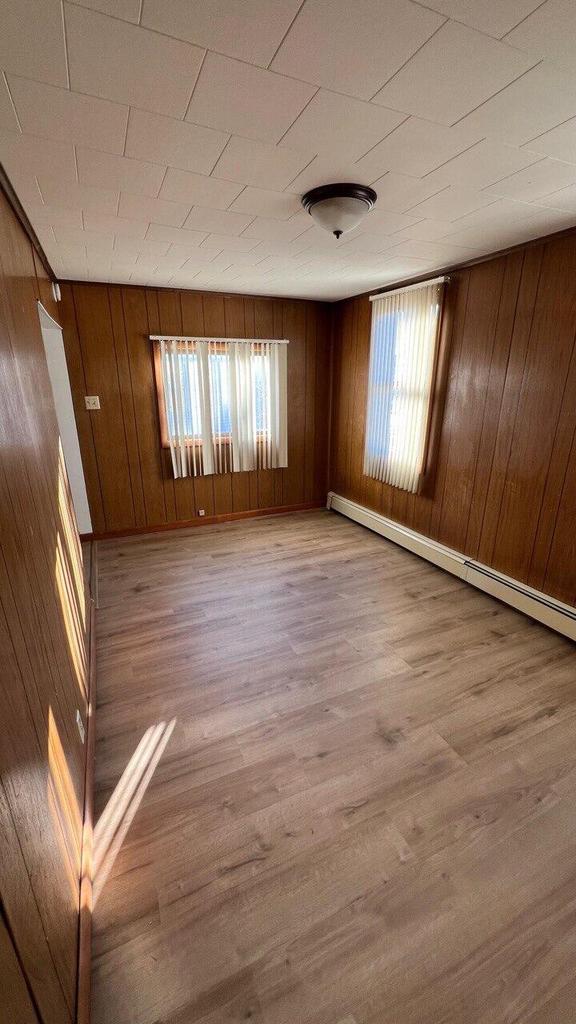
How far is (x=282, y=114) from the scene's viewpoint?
4.24 ft

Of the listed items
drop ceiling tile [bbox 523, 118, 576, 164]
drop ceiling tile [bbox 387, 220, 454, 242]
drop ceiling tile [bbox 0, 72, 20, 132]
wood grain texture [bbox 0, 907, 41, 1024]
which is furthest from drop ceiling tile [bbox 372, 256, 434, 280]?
wood grain texture [bbox 0, 907, 41, 1024]

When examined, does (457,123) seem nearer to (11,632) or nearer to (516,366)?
(516,366)

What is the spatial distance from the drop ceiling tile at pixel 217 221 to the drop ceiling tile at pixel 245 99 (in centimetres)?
70

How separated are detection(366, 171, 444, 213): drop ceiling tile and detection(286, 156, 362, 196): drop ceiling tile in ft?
0.31

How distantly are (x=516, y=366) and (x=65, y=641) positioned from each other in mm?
3007

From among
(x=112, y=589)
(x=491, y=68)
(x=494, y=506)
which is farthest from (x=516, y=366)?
(x=112, y=589)

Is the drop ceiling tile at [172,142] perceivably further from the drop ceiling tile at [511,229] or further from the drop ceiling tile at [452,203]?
the drop ceiling tile at [511,229]

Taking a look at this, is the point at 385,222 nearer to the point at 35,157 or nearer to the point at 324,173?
the point at 324,173

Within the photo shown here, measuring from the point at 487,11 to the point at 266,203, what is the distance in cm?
116

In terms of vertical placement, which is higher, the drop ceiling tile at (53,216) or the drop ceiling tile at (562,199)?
the drop ceiling tile at (562,199)

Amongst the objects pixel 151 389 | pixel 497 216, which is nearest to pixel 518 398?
pixel 497 216

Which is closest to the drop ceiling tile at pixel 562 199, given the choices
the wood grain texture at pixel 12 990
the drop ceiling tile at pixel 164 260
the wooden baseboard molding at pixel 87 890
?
the drop ceiling tile at pixel 164 260

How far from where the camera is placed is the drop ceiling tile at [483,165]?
1.50m

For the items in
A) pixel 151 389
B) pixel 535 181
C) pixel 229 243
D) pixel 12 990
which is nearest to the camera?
pixel 12 990
